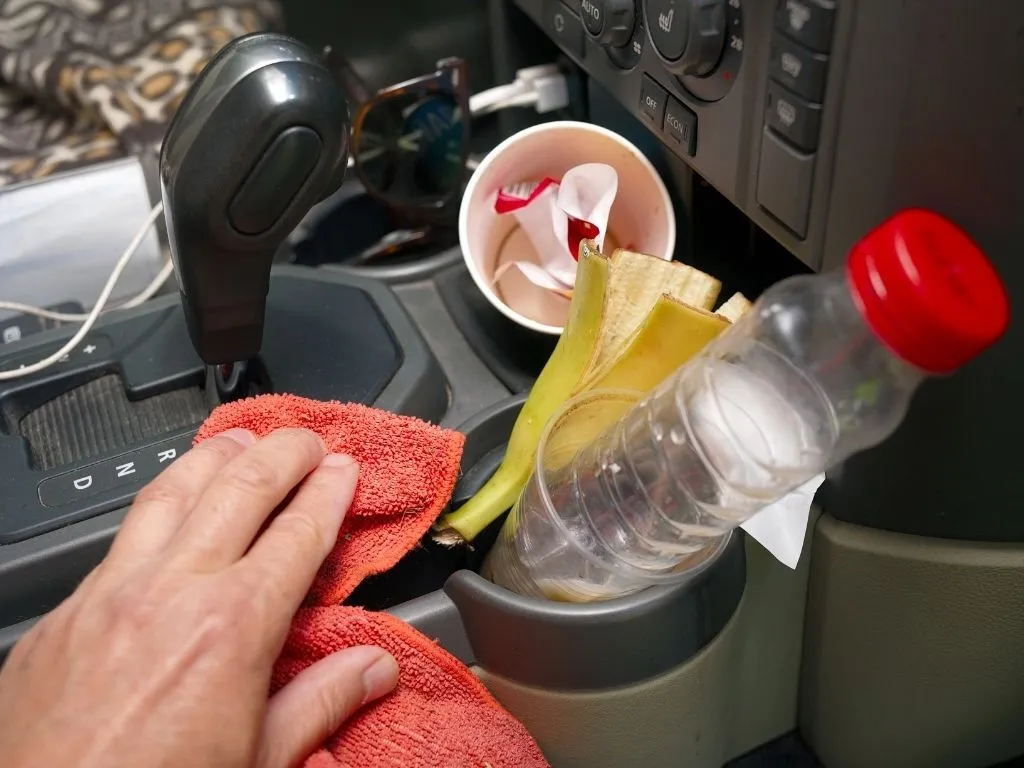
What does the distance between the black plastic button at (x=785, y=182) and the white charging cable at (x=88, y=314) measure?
1.09 ft

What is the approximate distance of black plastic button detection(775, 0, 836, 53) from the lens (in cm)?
36

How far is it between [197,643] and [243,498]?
0.07 metres

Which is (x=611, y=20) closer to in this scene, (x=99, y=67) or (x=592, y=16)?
(x=592, y=16)

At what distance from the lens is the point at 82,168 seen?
2.34 ft

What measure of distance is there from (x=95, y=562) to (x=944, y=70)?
431mm

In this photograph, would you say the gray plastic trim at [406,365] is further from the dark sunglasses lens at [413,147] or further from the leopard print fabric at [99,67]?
the leopard print fabric at [99,67]

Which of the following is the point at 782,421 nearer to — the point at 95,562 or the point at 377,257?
the point at 95,562

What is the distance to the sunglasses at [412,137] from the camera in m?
0.69

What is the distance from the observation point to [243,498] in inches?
15.5

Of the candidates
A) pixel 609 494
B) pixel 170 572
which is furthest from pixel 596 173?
pixel 170 572

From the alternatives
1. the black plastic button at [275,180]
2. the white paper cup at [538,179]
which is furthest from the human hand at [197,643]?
the white paper cup at [538,179]

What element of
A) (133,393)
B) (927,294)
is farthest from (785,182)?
(133,393)

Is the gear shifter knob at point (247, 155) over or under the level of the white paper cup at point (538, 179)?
over

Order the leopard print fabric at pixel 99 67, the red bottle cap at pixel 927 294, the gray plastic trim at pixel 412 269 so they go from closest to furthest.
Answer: the red bottle cap at pixel 927 294, the gray plastic trim at pixel 412 269, the leopard print fabric at pixel 99 67
